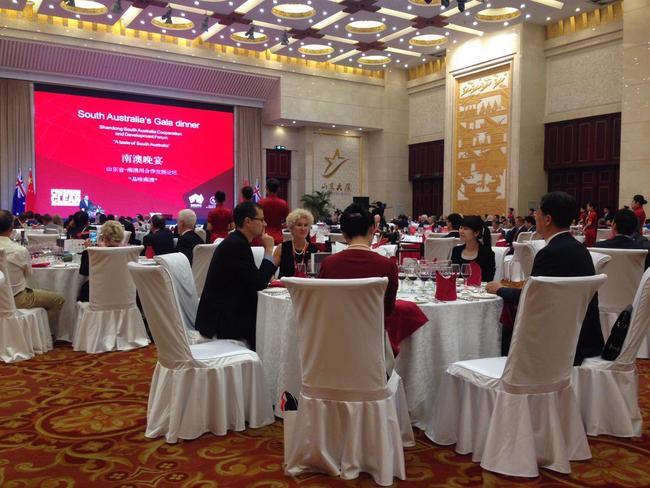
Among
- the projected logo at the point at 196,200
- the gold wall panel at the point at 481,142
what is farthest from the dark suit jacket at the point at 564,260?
the projected logo at the point at 196,200

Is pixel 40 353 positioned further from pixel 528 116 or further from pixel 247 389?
pixel 528 116

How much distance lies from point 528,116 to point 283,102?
6855mm

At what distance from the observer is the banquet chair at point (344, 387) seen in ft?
7.91

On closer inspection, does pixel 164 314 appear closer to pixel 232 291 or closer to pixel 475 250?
pixel 232 291

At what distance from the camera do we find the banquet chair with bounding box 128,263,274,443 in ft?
9.93

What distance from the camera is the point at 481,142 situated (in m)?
16.1

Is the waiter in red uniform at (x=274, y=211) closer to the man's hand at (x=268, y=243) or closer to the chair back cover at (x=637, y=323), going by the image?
the man's hand at (x=268, y=243)

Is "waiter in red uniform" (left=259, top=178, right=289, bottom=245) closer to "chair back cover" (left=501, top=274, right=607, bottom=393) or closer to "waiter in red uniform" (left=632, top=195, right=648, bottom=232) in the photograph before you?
"chair back cover" (left=501, top=274, right=607, bottom=393)

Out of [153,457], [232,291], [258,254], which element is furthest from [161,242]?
[153,457]

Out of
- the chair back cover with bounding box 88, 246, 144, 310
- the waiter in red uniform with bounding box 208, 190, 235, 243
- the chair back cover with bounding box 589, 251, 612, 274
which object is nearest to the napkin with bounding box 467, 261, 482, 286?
the chair back cover with bounding box 589, 251, 612, 274

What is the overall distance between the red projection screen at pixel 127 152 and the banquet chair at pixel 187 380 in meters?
13.6

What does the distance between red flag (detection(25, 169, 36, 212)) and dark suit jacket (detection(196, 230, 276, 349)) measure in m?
13.0

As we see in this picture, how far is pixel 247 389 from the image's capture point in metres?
3.26

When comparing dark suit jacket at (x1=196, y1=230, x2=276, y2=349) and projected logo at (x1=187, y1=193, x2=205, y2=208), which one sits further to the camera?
projected logo at (x1=187, y1=193, x2=205, y2=208)
